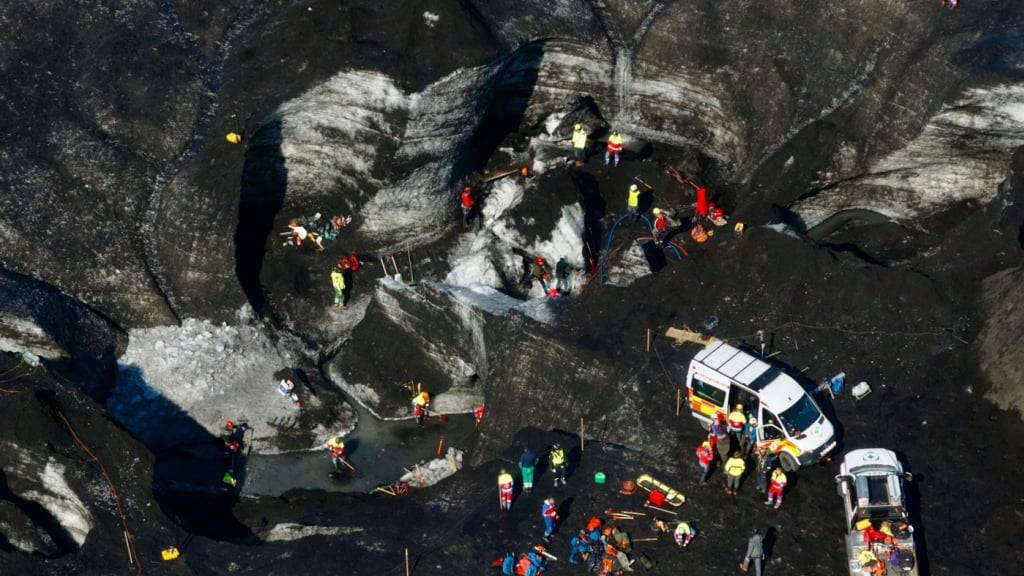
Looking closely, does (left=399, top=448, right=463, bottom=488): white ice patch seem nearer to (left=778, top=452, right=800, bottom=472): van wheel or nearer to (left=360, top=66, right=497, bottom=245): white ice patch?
(left=360, top=66, right=497, bottom=245): white ice patch

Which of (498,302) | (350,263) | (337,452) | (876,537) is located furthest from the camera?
(350,263)

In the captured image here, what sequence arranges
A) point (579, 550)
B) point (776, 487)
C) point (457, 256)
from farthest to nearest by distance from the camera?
point (457, 256) → point (776, 487) → point (579, 550)

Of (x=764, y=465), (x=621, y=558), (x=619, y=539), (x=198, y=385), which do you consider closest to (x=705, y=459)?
(x=764, y=465)

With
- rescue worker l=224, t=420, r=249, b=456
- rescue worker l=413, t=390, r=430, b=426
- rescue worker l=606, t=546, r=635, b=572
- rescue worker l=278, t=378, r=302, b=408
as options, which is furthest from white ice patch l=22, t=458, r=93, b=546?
rescue worker l=606, t=546, r=635, b=572

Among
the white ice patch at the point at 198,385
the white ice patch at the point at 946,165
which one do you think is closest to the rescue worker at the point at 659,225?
the white ice patch at the point at 946,165

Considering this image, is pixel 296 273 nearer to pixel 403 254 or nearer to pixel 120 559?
pixel 403 254

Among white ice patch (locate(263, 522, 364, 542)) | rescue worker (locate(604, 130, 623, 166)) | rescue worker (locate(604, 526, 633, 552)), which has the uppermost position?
rescue worker (locate(604, 130, 623, 166))

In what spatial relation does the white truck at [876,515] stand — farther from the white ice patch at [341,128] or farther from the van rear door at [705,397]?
the white ice patch at [341,128]

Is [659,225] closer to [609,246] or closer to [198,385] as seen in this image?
[609,246]
